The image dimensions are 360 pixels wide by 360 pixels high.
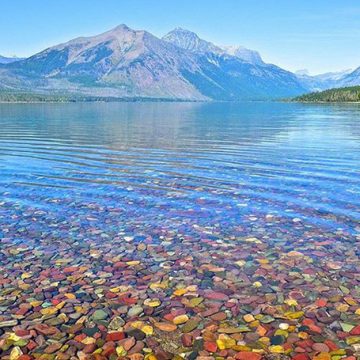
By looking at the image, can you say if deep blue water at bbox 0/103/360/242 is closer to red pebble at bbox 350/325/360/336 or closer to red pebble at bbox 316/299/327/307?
red pebble at bbox 316/299/327/307

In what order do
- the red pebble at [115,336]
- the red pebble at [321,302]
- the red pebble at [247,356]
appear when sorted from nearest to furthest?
the red pebble at [247,356] < the red pebble at [115,336] < the red pebble at [321,302]

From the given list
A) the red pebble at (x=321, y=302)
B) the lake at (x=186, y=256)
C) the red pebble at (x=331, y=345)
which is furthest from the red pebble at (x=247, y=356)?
the red pebble at (x=321, y=302)

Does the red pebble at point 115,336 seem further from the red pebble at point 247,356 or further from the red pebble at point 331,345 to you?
the red pebble at point 331,345

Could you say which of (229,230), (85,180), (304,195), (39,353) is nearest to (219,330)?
(39,353)

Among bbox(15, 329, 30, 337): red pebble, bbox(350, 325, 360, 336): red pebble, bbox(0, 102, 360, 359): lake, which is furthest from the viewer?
bbox(0, 102, 360, 359): lake

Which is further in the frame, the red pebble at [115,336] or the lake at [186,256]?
the lake at [186,256]

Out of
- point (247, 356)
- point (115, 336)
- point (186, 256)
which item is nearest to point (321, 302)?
point (247, 356)

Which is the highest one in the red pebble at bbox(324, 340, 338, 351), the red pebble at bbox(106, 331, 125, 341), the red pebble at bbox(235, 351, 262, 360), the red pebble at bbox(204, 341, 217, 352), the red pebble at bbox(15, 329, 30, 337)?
the red pebble at bbox(324, 340, 338, 351)

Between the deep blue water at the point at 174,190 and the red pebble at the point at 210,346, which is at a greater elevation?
the deep blue water at the point at 174,190

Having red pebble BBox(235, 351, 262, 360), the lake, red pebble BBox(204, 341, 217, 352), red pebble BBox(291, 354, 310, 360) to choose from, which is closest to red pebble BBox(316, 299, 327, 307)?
the lake

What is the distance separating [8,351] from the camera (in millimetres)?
10648

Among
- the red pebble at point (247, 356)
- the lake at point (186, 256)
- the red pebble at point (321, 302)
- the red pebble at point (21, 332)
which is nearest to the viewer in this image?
the red pebble at point (247, 356)

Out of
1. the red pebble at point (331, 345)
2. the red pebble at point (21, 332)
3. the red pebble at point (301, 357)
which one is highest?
the red pebble at point (331, 345)

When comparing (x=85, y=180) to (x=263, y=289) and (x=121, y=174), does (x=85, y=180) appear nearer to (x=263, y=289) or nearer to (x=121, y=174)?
(x=121, y=174)
